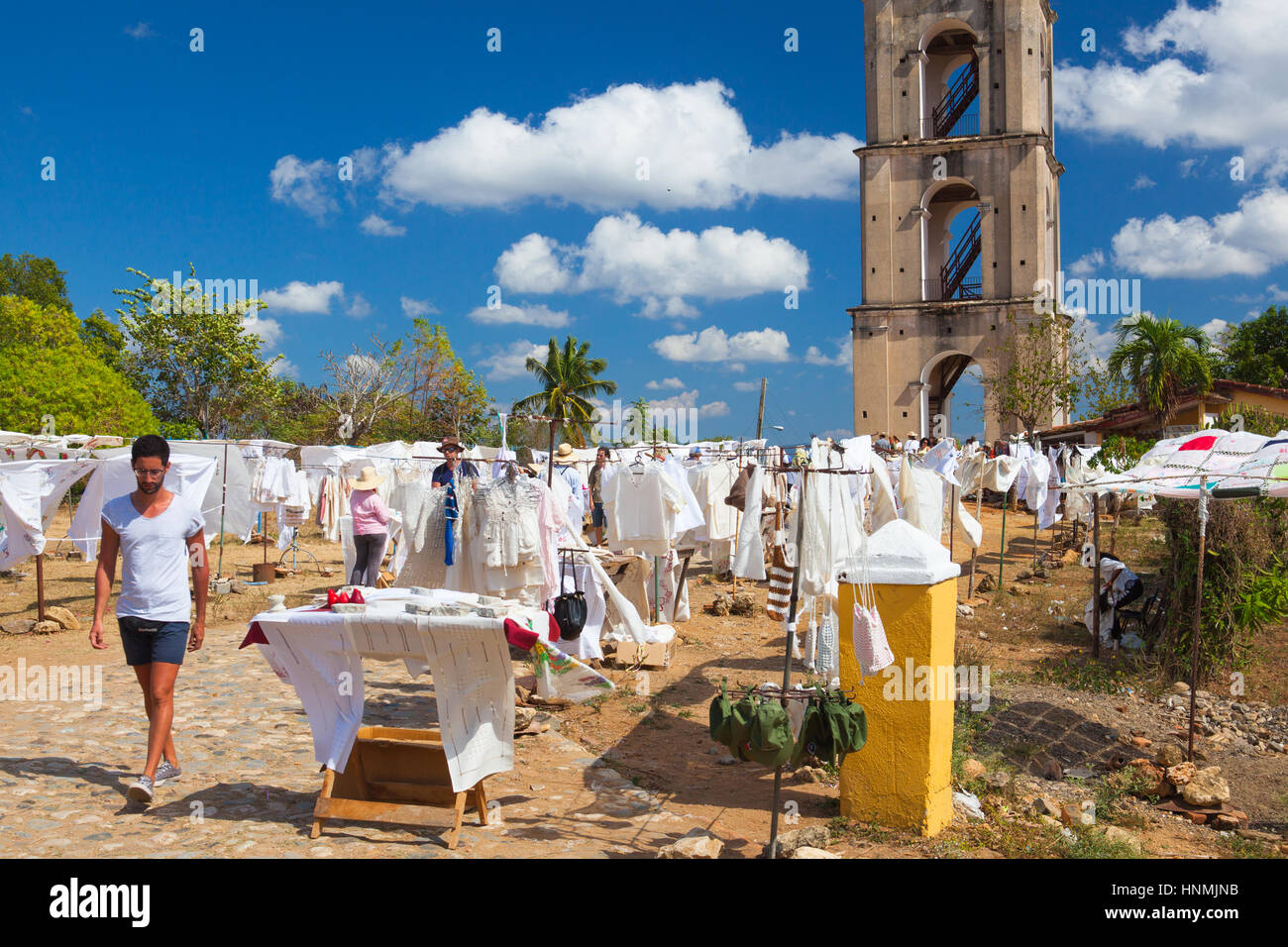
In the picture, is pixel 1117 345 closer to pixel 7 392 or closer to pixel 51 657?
pixel 51 657

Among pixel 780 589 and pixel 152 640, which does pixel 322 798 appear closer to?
pixel 152 640

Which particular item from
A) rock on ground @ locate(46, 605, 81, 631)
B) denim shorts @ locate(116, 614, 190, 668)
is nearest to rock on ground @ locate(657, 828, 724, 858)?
denim shorts @ locate(116, 614, 190, 668)

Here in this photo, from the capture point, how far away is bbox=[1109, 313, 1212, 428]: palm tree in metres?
21.2

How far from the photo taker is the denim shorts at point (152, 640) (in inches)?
211

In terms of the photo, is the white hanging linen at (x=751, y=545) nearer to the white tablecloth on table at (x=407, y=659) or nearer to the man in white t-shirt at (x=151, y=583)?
the white tablecloth on table at (x=407, y=659)

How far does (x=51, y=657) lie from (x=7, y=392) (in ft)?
67.8

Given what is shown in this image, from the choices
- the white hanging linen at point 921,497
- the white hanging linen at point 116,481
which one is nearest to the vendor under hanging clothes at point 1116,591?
the white hanging linen at point 921,497

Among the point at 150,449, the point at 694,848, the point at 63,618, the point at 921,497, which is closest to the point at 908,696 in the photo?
the point at 694,848

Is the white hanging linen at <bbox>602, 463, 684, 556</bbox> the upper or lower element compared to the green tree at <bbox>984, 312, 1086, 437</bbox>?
lower

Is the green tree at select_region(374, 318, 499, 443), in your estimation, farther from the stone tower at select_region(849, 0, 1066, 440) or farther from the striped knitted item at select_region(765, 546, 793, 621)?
the striped knitted item at select_region(765, 546, 793, 621)

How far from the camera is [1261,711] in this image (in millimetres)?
8383

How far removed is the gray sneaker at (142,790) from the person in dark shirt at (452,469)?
295 cm

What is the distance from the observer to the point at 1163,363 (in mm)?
21266
